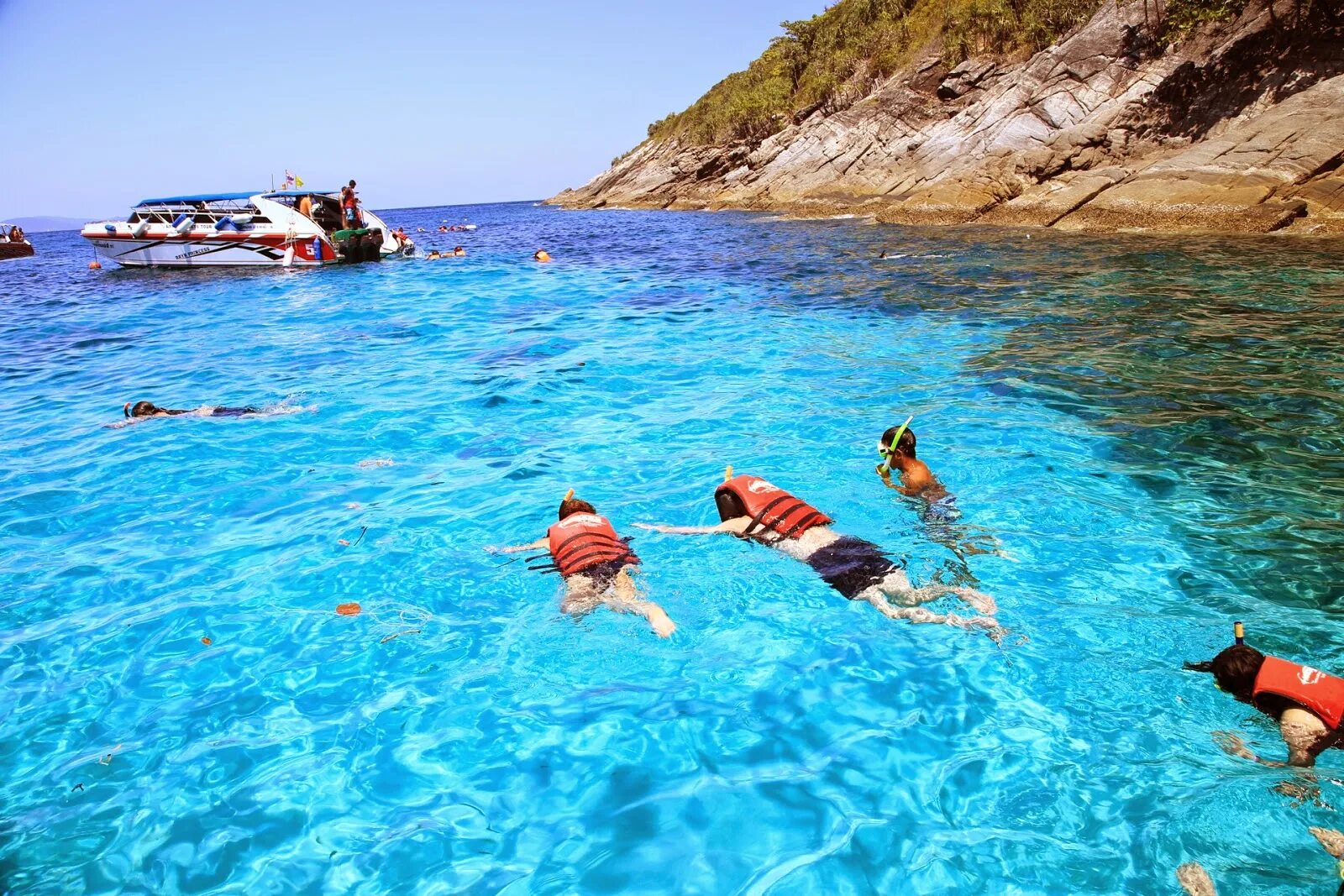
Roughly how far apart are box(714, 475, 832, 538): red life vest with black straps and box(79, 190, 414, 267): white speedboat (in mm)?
26376

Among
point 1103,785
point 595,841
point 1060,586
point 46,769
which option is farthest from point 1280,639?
point 46,769

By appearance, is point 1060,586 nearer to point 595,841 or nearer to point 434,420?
point 595,841

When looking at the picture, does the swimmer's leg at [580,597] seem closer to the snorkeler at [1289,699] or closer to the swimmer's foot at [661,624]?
the swimmer's foot at [661,624]

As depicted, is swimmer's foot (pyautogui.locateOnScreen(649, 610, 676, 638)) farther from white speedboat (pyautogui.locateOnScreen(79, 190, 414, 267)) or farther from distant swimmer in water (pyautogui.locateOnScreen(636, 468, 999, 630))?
white speedboat (pyautogui.locateOnScreen(79, 190, 414, 267))

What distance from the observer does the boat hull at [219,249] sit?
2777 cm

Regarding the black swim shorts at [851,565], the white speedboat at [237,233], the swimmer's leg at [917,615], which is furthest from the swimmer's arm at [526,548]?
the white speedboat at [237,233]

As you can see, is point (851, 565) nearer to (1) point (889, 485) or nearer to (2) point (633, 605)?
(2) point (633, 605)

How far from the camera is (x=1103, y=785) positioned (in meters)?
3.67

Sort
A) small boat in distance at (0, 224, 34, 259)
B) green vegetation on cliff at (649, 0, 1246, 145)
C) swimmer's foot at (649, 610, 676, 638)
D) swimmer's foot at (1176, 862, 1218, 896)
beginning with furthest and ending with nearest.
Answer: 1. small boat in distance at (0, 224, 34, 259)
2. green vegetation on cliff at (649, 0, 1246, 145)
3. swimmer's foot at (649, 610, 676, 638)
4. swimmer's foot at (1176, 862, 1218, 896)

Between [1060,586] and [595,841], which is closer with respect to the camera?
[595,841]

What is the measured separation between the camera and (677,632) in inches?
203

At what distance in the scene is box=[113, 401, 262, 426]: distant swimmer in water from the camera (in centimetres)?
1033

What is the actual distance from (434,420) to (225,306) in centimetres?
1427

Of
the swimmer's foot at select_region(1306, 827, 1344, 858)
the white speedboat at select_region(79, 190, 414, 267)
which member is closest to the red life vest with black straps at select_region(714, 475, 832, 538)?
the swimmer's foot at select_region(1306, 827, 1344, 858)
